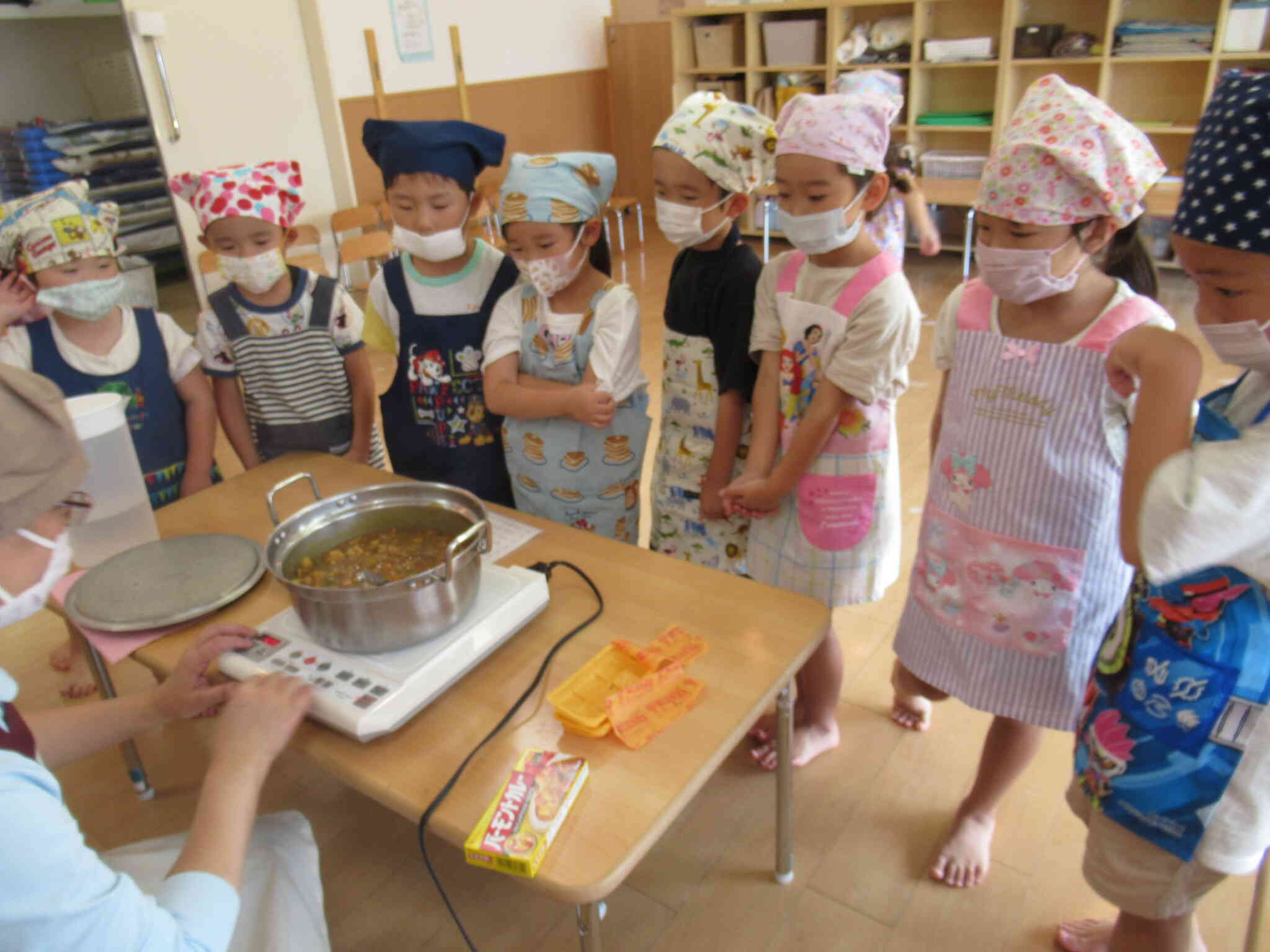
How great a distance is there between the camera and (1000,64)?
475 cm

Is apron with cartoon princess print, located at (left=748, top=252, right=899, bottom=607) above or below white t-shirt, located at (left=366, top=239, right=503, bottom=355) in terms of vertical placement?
below

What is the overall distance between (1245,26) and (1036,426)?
4.24m

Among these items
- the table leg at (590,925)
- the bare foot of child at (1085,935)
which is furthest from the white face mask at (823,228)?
the bare foot of child at (1085,935)

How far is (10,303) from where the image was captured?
166 centimetres

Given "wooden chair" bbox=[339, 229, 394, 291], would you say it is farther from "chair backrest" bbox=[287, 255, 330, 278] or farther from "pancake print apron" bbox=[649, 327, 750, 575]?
"pancake print apron" bbox=[649, 327, 750, 575]

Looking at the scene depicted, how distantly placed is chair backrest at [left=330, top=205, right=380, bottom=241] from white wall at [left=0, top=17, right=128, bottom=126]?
3.88ft

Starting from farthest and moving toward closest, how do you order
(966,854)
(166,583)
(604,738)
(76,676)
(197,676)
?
(76,676) < (966,854) < (166,583) < (197,676) < (604,738)

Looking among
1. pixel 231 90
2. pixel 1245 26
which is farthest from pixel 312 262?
pixel 1245 26

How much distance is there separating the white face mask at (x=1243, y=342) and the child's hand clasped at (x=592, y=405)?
0.85 metres

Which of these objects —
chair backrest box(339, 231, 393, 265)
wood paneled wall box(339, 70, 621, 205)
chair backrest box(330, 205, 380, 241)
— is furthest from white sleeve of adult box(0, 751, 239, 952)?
wood paneled wall box(339, 70, 621, 205)

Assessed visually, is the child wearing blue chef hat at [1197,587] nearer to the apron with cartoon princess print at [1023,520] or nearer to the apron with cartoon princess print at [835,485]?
A: the apron with cartoon princess print at [1023,520]

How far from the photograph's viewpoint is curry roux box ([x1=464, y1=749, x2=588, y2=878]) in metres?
0.81

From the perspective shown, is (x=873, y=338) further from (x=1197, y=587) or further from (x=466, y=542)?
(x=466, y=542)

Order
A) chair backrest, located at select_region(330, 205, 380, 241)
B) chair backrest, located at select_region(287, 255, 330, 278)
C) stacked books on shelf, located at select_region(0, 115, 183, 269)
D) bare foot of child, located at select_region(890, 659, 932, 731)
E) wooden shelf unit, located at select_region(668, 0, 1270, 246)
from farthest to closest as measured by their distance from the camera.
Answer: chair backrest, located at select_region(330, 205, 380, 241)
wooden shelf unit, located at select_region(668, 0, 1270, 246)
chair backrest, located at select_region(287, 255, 330, 278)
stacked books on shelf, located at select_region(0, 115, 183, 269)
bare foot of child, located at select_region(890, 659, 932, 731)
